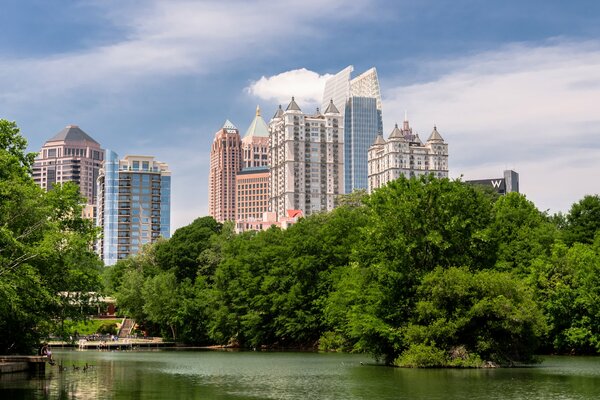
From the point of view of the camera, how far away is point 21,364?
160 feet

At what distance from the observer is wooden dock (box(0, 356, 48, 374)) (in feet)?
154

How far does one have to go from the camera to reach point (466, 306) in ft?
174

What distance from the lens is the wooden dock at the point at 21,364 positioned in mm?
47031

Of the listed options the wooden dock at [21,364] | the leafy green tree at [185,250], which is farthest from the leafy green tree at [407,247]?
the leafy green tree at [185,250]

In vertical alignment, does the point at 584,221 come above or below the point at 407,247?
above

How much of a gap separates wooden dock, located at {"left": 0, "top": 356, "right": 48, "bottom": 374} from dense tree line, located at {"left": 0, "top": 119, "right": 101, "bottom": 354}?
1.78 m

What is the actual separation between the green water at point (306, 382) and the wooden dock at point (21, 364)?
732 millimetres

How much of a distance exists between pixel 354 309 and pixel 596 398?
2681 cm

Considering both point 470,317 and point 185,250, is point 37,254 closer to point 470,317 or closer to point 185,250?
point 470,317

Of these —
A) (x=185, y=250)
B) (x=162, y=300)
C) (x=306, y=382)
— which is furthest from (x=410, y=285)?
(x=185, y=250)

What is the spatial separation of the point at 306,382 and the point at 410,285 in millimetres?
15806

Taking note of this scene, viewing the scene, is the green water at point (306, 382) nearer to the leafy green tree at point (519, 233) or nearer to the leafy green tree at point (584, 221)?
the leafy green tree at point (519, 233)

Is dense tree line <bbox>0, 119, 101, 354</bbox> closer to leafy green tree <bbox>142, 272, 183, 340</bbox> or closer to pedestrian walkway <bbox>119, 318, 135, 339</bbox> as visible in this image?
leafy green tree <bbox>142, 272, 183, 340</bbox>

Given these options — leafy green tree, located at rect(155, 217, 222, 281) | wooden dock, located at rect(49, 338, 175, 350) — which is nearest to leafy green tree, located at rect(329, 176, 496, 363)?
wooden dock, located at rect(49, 338, 175, 350)
